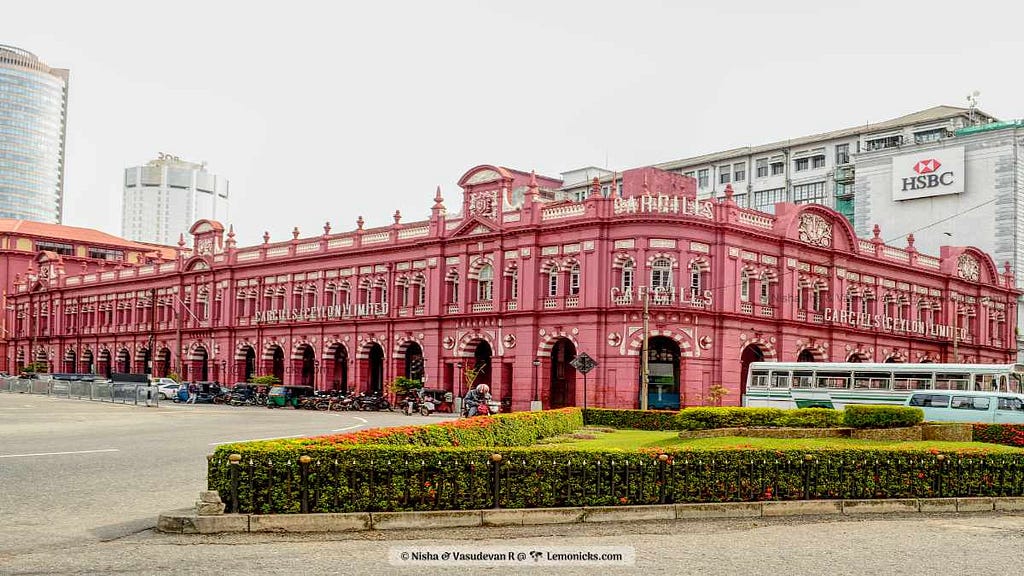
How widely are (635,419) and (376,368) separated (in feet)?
112

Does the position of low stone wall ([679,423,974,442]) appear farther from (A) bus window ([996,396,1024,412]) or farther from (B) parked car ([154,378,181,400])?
(B) parked car ([154,378,181,400])

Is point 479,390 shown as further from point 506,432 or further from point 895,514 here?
point 895,514

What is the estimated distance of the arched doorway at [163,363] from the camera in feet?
257

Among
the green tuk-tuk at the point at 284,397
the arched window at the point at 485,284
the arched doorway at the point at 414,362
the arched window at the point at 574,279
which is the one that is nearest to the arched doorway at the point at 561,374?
the arched window at the point at 574,279

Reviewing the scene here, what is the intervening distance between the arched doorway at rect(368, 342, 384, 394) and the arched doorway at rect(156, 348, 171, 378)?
73.8 feet

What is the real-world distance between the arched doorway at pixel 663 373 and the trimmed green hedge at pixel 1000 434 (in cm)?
2588

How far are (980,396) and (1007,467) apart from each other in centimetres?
1836

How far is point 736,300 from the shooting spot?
5009 cm

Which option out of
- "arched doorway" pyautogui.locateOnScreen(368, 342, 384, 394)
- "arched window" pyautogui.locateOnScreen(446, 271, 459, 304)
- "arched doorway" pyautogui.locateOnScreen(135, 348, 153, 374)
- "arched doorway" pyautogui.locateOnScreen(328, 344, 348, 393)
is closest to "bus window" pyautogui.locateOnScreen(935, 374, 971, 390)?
"arched window" pyautogui.locateOnScreen(446, 271, 459, 304)

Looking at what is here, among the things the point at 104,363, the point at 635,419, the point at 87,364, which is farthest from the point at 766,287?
the point at 87,364

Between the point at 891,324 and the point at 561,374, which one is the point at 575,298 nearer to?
the point at 561,374

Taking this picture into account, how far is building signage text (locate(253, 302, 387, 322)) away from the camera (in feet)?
200

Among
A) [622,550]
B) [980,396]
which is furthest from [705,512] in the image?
[980,396]

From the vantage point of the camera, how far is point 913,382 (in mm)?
40156
